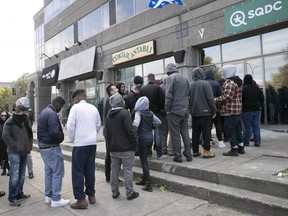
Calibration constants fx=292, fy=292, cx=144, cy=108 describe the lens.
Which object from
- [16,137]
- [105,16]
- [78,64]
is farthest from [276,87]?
[78,64]

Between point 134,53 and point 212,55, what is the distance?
425 cm

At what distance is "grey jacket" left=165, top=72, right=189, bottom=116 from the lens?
5.75 m

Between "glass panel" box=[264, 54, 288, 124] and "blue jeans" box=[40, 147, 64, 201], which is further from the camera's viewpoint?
"glass panel" box=[264, 54, 288, 124]

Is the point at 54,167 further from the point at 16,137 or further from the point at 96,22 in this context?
the point at 96,22

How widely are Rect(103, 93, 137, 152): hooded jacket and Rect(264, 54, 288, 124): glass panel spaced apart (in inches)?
262

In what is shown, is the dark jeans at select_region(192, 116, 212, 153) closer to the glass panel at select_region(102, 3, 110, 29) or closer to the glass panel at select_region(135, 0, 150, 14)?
the glass panel at select_region(135, 0, 150, 14)

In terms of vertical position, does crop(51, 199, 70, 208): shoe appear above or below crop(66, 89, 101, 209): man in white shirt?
below

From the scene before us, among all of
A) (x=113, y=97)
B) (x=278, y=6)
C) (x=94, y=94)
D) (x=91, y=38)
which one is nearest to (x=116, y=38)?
(x=91, y=38)

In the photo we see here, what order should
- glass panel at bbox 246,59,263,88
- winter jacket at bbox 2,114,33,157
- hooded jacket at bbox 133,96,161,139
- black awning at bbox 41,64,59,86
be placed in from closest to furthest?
winter jacket at bbox 2,114,33,157
hooded jacket at bbox 133,96,161,139
glass panel at bbox 246,59,263,88
black awning at bbox 41,64,59,86

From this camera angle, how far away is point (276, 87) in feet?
31.4

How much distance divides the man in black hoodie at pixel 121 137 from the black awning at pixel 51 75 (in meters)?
18.8

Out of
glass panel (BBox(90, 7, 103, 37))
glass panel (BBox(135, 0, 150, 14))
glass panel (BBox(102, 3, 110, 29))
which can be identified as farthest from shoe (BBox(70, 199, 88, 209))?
glass panel (BBox(90, 7, 103, 37))

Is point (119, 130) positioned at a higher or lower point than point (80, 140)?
higher

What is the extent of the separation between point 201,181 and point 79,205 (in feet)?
6.93
